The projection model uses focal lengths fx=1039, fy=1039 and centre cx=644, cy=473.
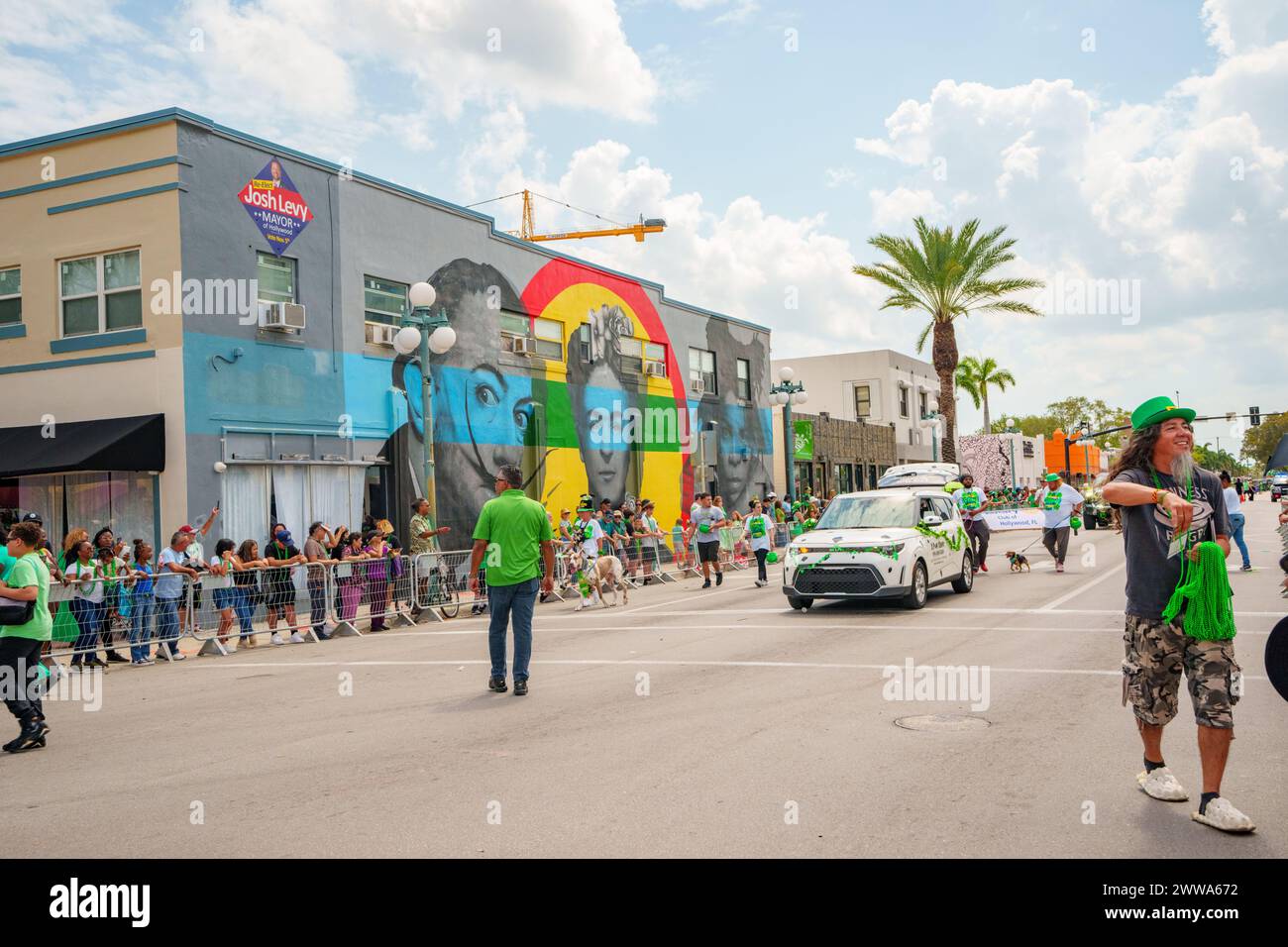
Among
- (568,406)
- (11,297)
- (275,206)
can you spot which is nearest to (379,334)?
(275,206)

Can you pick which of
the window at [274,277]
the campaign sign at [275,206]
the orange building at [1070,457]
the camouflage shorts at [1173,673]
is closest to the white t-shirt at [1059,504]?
the window at [274,277]

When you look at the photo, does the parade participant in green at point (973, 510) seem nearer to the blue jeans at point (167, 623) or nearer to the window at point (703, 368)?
the blue jeans at point (167, 623)

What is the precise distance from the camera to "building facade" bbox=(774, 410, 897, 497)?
42875mm

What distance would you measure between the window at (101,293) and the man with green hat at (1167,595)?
16.8 m

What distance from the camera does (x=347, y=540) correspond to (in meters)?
16.7

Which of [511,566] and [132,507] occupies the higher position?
[132,507]

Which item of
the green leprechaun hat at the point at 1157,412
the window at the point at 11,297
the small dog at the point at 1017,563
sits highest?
the window at the point at 11,297

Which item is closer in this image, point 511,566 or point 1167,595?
point 1167,595

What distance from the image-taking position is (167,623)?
43.9ft

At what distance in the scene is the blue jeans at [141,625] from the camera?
1300 centimetres

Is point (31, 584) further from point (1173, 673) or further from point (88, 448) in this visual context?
point (88, 448)

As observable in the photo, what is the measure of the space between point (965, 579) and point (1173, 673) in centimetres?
1201

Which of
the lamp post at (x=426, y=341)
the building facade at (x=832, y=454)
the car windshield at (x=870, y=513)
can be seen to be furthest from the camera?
the building facade at (x=832, y=454)

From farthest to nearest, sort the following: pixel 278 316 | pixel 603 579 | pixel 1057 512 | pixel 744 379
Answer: pixel 744 379, pixel 1057 512, pixel 278 316, pixel 603 579
